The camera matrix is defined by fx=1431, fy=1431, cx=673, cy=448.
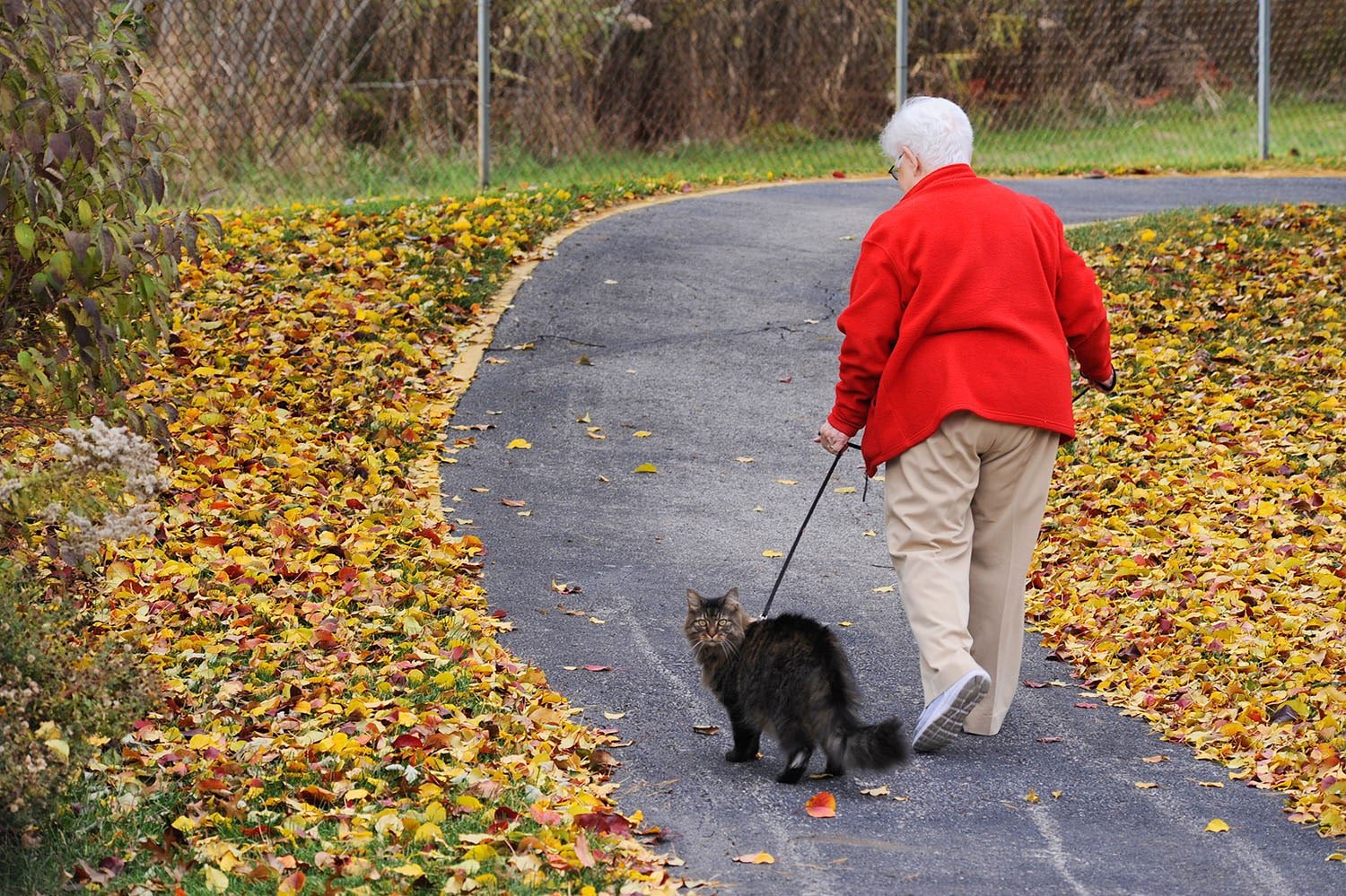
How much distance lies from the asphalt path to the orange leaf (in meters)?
0.03

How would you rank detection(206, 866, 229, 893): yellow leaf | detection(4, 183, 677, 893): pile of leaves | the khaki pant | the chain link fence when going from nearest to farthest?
detection(206, 866, 229, 893): yellow leaf → detection(4, 183, 677, 893): pile of leaves → the khaki pant → the chain link fence

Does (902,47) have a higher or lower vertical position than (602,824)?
higher

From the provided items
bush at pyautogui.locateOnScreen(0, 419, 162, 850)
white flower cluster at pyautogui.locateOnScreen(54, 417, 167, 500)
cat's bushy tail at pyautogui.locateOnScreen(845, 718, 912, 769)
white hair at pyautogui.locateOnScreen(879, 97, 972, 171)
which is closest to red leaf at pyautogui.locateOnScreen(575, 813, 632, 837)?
cat's bushy tail at pyautogui.locateOnScreen(845, 718, 912, 769)

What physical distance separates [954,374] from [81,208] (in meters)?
2.69

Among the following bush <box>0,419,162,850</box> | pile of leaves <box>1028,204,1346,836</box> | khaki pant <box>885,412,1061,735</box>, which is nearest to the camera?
bush <box>0,419,162,850</box>

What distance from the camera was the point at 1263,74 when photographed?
15367 millimetres

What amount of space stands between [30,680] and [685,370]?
5841 mm

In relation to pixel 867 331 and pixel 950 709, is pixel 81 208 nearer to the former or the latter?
pixel 867 331

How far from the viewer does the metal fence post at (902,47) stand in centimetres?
1358

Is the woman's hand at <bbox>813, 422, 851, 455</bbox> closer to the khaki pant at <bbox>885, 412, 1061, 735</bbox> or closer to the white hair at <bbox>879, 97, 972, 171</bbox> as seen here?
the khaki pant at <bbox>885, 412, 1061, 735</bbox>

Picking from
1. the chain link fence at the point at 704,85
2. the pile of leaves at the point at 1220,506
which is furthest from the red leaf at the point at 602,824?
the chain link fence at the point at 704,85

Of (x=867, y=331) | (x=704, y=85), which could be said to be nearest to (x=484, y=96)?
(x=704, y=85)

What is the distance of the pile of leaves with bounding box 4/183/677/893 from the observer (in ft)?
12.7

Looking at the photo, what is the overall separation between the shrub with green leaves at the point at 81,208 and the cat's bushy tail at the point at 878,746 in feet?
8.03
